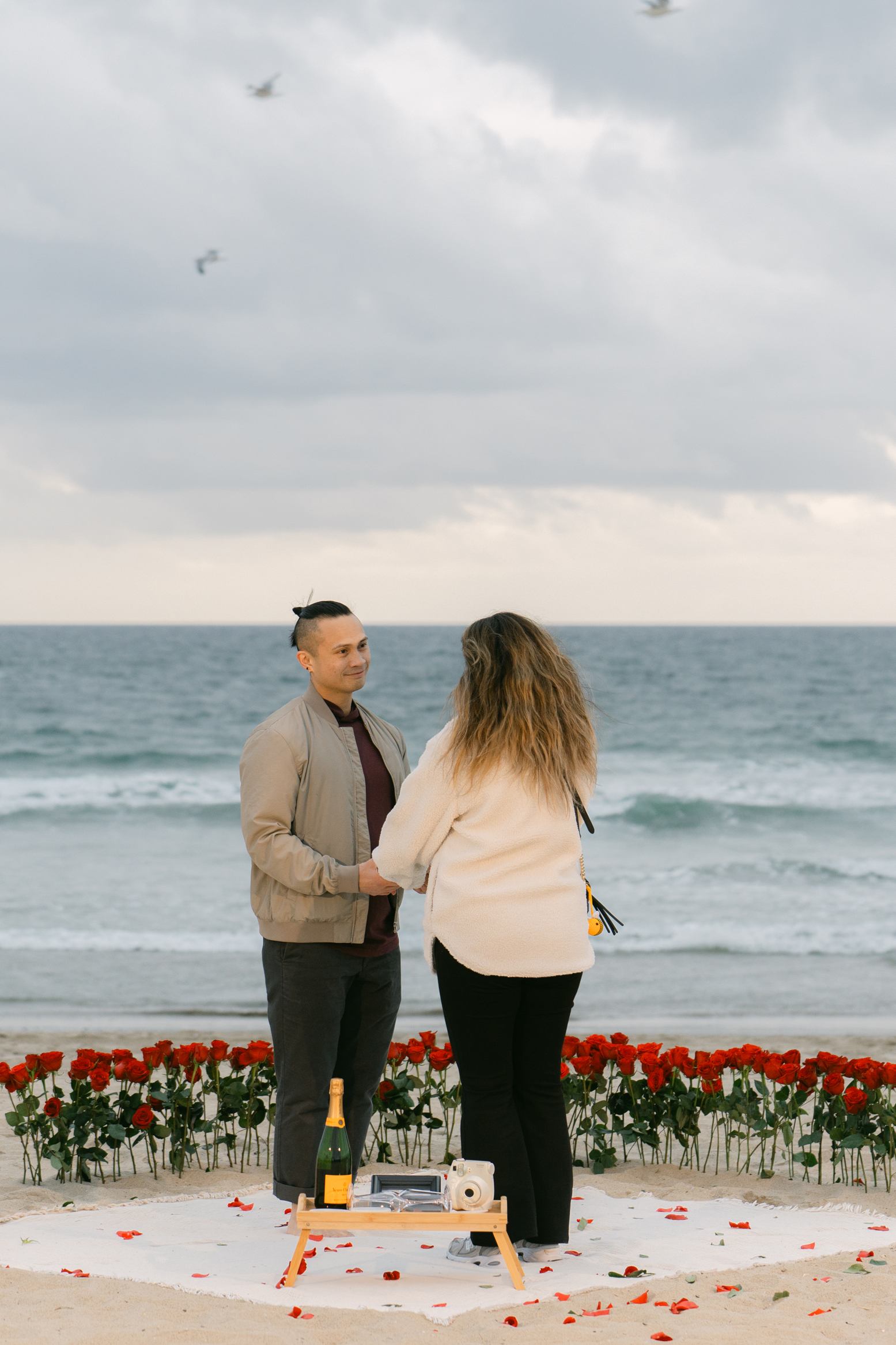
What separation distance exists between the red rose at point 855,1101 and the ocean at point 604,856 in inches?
63.6

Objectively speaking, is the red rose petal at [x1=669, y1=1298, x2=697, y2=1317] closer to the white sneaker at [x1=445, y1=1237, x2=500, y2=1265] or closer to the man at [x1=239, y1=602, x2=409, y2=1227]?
the white sneaker at [x1=445, y1=1237, x2=500, y2=1265]

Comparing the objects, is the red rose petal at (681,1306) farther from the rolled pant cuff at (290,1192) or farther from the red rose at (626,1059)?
the red rose at (626,1059)

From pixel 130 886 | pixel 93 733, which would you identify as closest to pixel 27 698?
pixel 93 733

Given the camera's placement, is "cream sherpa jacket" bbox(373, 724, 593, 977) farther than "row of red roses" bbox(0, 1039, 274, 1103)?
No

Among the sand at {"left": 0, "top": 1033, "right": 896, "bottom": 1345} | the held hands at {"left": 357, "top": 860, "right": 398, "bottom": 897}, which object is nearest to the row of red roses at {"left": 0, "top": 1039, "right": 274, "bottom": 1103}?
the sand at {"left": 0, "top": 1033, "right": 896, "bottom": 1345}

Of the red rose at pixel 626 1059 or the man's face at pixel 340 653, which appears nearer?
the man's face at pixel 340 653

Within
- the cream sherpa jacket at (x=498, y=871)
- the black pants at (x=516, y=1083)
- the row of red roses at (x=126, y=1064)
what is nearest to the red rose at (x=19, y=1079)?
the row of red roses at (x=126, y=1064)

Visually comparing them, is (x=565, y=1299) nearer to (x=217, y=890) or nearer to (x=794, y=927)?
(x=794, y=927)

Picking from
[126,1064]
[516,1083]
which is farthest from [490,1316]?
[126,1064]

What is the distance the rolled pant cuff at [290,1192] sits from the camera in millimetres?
3396

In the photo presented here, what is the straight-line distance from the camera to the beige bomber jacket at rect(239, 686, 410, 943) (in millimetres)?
3277

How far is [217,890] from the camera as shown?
1236 centimetres

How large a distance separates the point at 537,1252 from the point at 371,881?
43.2 inches

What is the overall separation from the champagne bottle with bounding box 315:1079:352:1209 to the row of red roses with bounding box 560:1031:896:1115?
1.31m
